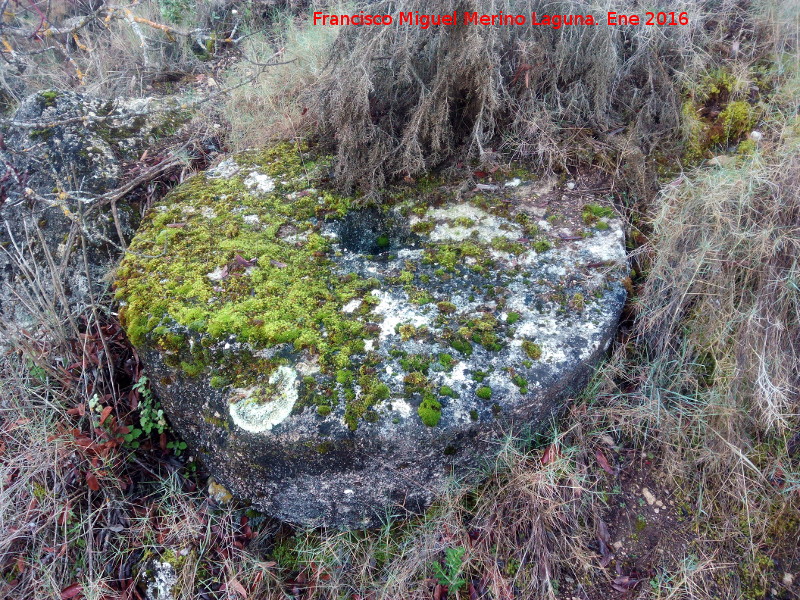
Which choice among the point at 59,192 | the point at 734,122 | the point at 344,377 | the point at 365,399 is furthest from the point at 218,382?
the point at 734,122

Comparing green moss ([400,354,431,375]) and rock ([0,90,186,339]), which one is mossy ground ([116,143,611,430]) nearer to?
green moss ([400,354,431,375])

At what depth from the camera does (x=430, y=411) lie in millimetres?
1976

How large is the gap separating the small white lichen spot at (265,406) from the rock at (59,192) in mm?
1410

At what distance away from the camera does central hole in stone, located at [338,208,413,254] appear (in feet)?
8.80

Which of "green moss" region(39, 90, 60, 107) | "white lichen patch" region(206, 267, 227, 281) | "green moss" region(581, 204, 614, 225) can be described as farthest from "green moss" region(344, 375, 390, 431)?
"green moss" region(39, 90, 60, 107)

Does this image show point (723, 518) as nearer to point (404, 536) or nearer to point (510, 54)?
point (404, 536)

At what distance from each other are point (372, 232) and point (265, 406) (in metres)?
1.16

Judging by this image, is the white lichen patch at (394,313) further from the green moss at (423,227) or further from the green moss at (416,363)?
the green moss at (423,227)

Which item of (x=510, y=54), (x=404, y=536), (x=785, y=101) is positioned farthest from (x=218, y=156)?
(x=785, y=101)

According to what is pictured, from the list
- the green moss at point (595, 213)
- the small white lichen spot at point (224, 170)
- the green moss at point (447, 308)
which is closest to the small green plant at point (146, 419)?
the small white lichen spot at point (224, 170)

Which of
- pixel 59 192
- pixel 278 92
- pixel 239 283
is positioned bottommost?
pixel 239 283

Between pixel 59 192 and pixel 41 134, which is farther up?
pixel 41 134

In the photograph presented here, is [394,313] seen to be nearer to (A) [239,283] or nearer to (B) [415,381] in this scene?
(B) [415,381]

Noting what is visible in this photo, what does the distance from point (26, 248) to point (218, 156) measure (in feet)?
4.26
